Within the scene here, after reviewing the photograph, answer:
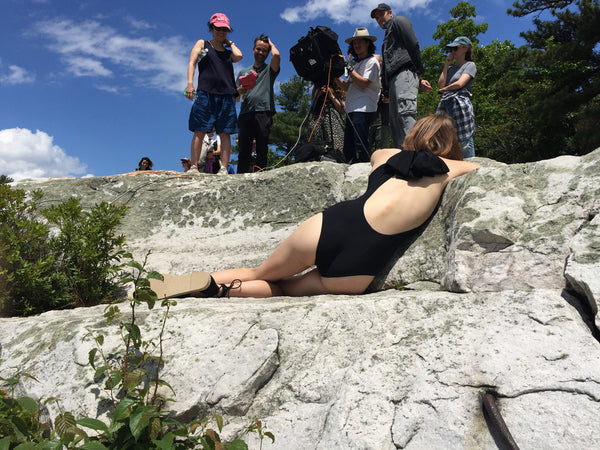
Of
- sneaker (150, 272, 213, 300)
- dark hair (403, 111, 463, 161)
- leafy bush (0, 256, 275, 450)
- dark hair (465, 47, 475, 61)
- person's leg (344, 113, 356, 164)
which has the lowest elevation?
leafy bush (0, 256, 275, 450)

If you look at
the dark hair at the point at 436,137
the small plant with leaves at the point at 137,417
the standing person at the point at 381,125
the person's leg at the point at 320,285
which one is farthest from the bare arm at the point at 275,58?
the small plant with leaves at the point at 137,417

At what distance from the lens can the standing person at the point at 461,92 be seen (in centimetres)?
478

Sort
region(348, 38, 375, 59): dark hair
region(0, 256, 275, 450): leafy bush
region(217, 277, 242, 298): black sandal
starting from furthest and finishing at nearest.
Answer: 1. region(348, 38, 375, 59): dark hair
2. region(217, 277, 242, 298): black sandal
3. region(0, 256, 275, 450): leafy bush

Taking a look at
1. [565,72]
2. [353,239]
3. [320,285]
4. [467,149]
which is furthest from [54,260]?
[565,72]

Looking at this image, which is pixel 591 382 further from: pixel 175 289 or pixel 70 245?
pixel 70 245

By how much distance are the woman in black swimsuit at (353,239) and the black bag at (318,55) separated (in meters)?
2.65

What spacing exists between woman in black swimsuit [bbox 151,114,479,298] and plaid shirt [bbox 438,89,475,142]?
2.01 m

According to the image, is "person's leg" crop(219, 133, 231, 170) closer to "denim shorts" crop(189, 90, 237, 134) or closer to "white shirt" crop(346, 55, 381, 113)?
"denim shorts" crop(189, 90, 237, 134)

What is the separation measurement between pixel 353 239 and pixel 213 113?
314 centimetres

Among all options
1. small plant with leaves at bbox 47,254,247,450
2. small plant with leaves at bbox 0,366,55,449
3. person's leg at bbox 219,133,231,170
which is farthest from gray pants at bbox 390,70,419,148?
small plant with leaves at bbox 0,366,55,449

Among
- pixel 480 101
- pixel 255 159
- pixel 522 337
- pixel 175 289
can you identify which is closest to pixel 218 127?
pixel 255 159

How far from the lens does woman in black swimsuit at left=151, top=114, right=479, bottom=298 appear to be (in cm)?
268

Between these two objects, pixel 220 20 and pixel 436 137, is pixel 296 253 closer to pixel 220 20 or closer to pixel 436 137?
pixel 436 137

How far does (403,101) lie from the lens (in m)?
4.69
